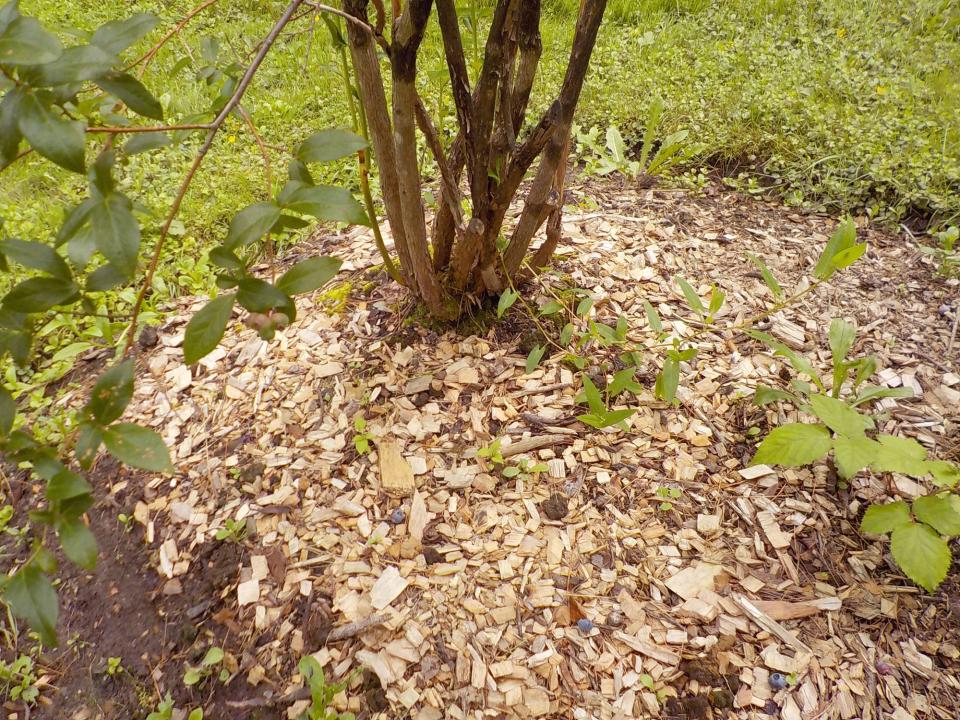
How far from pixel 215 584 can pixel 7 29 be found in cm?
142

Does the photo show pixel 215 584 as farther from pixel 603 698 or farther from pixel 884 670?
pixel 884 670

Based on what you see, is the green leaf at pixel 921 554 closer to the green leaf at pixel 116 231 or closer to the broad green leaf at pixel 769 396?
the broad green leaf at pixel 769 396

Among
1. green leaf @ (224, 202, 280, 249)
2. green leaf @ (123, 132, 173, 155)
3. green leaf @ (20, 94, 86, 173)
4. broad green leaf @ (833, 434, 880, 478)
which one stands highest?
green leaf @ (20, 94, 86, 173)

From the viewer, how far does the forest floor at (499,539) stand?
1.47 meters

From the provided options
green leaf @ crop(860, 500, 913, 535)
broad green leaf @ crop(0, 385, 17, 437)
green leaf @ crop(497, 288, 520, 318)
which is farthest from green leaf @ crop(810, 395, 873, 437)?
broad green leaf @ crop(0, 385, 17, 437)

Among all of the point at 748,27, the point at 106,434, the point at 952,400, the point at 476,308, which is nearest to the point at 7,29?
the point at 106,434

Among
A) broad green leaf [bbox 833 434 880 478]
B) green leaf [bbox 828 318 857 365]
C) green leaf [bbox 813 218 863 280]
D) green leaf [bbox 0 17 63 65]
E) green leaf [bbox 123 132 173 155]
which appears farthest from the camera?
green leaf [bbox 828 318 857 365]

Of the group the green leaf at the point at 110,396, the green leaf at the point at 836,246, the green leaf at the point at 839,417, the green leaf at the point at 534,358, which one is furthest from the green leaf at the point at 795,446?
the green leaf at the point at 110,396

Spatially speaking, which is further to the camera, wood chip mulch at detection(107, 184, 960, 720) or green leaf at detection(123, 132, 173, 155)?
wood chip mulch at detection(107, 184, 960, 720)

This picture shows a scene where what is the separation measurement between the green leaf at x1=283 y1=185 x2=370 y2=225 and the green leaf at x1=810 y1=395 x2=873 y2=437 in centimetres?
131

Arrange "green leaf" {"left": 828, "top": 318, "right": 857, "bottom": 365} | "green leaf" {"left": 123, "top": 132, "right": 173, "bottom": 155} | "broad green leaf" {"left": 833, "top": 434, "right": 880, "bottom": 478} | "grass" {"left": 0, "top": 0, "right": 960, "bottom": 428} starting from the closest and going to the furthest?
"green leaf" {"left": 123, "top": 132, "right": 173, "bottom": 155}, "broad green leaf" {"left": 833, "top": 434, "right": 880, "bottom": 478}, "green leaf" {"left": 828, "top": 318, "right": 857, "bottom": 365}, "grass" {"left": 0, "top": 0, "right": 960, "bottom": 428}

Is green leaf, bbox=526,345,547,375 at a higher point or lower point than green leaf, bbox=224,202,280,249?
lower

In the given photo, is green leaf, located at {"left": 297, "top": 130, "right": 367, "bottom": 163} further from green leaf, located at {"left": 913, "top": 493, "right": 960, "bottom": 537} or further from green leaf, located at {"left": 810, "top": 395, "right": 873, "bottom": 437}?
green leaf, located at {"left": 913, "top": 493, "right": 960, "bottom": 537}

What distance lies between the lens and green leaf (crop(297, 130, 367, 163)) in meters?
0.91
